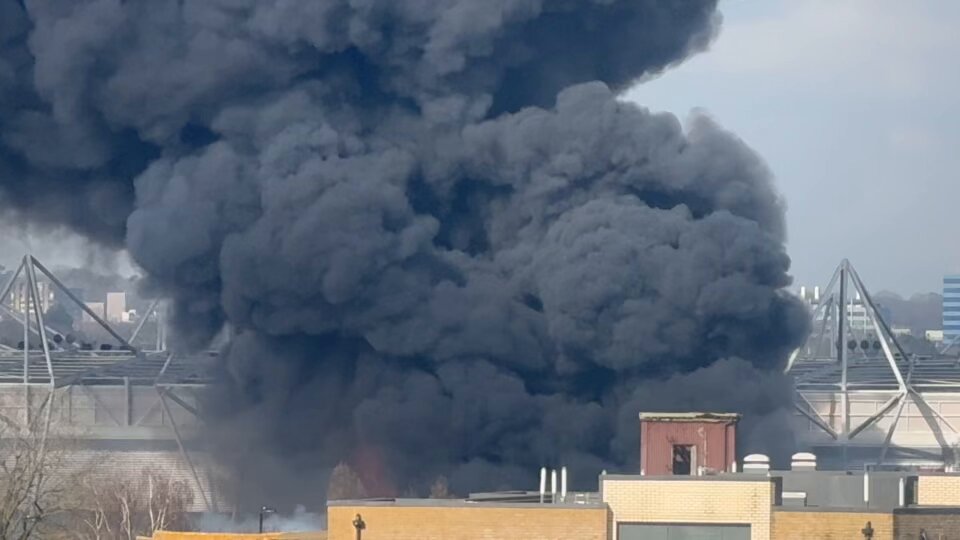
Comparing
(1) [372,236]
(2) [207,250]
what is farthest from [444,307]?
(2) [207,250]

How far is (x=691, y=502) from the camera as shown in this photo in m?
38.4

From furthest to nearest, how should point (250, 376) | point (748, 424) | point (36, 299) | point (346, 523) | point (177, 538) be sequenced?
point (36, 299) → point (250, 376) → point (748, 424) → point (177, 538) → point (346, 523)

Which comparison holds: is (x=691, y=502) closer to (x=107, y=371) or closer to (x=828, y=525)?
(x=828, y=525)

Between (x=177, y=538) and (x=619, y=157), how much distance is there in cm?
2232

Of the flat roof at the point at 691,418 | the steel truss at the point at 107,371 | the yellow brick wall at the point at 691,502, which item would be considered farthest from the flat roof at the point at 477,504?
the steel truss at the point at 107,371

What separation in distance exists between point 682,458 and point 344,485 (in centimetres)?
1666

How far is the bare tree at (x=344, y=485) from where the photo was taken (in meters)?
60.0

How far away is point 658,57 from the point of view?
66688 mm

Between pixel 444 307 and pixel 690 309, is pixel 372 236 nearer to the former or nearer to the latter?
pixel 444 307

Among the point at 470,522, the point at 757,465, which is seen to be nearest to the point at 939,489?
the point at 757,465

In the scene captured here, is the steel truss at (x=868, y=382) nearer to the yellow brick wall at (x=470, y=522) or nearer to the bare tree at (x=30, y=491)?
the bare tree at (x=30, y=491)

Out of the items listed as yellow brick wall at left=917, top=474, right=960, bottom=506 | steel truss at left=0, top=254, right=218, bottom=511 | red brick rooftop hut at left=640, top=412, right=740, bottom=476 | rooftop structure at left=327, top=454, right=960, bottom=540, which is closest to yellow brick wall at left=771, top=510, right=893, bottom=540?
rooftop structure at left=327, top=454, right=960, bottom=540

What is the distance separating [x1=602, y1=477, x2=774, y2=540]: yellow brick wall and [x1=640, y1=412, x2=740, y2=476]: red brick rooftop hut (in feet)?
22.2

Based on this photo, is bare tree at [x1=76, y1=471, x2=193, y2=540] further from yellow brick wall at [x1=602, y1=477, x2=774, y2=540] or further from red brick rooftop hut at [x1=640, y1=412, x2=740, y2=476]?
yellow brick wall at [x1=602, y1=477, x2=774, y2=540]
